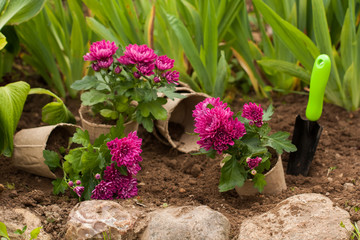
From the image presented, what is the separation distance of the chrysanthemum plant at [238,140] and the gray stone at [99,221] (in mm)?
345

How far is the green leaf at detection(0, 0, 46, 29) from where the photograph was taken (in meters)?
2.20

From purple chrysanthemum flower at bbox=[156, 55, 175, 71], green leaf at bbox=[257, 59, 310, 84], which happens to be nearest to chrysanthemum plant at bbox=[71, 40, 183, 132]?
purple chrysanthemum flower at bbox=[156, 55, 175, 71]

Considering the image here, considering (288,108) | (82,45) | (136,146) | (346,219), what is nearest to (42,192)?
(136,146)

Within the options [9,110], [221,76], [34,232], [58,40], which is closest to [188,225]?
[34,232]

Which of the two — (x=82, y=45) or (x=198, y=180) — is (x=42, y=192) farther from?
(x=82, y=45)

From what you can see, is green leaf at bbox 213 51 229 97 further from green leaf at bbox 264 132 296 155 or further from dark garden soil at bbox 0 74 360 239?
green leaf at bbox 264 132 296 155

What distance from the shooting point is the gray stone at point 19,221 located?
1.63 metres

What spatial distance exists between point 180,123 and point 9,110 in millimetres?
813

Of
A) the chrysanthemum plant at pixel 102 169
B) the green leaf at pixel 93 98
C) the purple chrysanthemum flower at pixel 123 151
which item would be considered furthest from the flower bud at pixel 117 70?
the purple chrysanthemum flower at pixel 123 151

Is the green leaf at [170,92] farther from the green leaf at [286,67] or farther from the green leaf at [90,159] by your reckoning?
the green leaf at [286,67]

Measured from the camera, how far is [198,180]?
2035 mm

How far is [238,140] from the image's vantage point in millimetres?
1735

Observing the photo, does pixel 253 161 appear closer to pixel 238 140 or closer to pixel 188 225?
pixel 238 140

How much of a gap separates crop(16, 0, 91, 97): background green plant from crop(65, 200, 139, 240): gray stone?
42.4 inches
